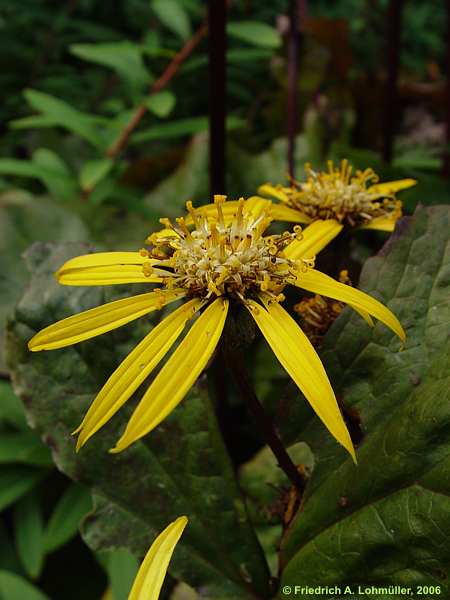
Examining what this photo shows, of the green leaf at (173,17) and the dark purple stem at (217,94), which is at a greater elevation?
the green leaf at (173,17)

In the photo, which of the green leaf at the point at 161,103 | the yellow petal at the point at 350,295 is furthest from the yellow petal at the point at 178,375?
the green leaf at the point at 161,103

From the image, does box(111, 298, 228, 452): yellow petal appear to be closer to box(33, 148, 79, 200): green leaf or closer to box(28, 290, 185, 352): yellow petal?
box(28, 290, 185, 352): yellow petal

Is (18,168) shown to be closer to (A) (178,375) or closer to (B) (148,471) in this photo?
(B) (148,471)

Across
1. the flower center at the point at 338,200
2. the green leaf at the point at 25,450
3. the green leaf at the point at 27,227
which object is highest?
the flower center at the point at 338,200

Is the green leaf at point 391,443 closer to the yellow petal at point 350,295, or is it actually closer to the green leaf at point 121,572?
the yellow petal at point 350,295

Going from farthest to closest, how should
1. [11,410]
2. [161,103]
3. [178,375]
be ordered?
1. [161,103]
2. [11,410]
3. [178,375]

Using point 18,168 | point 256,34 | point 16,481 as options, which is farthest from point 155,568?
point 256,34
